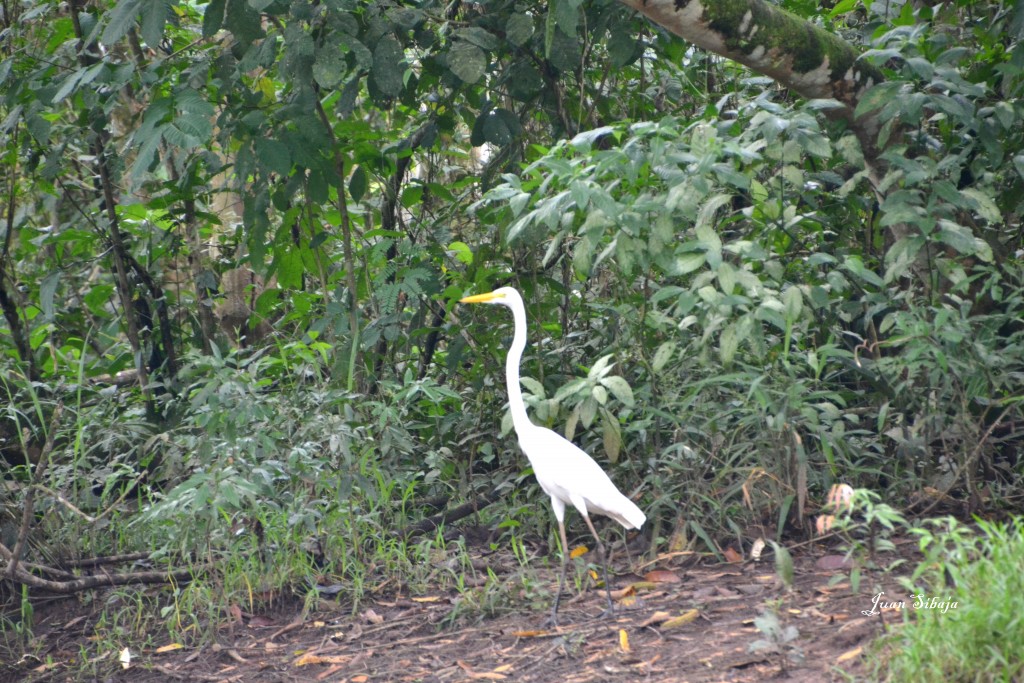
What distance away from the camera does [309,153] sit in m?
4.37

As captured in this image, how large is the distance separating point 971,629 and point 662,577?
61.7 inches

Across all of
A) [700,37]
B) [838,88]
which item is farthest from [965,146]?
[700,37]

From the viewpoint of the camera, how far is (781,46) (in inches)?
157

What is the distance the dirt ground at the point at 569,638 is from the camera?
311cm

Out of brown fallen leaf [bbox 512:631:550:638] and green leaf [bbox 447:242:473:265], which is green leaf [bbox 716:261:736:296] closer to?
brown fallen leaf [bbox 512:631:550:638]

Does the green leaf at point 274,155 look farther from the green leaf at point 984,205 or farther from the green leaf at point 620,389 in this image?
the green leaf at point 984,205

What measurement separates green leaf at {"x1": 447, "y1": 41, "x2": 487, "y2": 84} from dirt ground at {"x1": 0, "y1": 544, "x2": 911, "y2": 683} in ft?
7.02

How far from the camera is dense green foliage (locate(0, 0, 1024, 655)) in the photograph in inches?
151

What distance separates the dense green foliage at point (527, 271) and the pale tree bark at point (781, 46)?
0.12m

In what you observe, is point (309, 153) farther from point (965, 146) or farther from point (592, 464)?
point (965, 146)

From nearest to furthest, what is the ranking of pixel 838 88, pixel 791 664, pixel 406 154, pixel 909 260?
pixel 791 664
pixel 909 260
pixel 838 88
pixel 406 154

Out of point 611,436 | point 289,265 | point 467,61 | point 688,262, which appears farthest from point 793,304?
point 289,265

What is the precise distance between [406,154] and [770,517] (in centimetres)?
247

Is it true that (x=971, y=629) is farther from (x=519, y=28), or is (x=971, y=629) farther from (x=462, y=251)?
(x=462, y=251)
